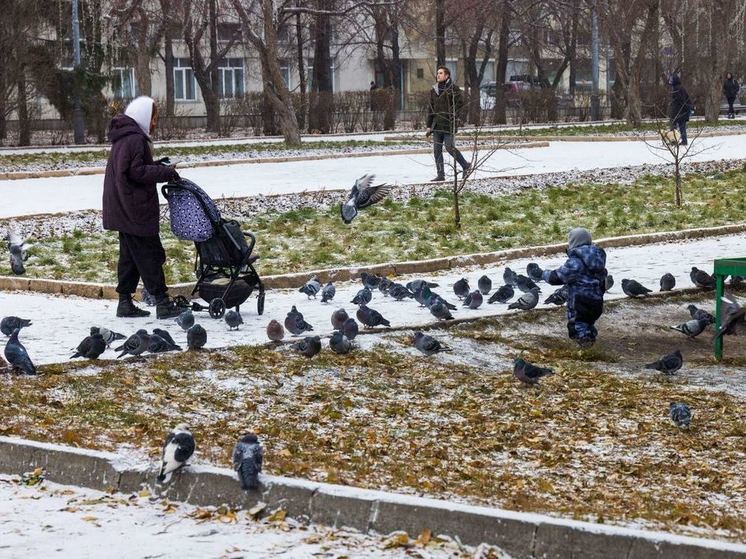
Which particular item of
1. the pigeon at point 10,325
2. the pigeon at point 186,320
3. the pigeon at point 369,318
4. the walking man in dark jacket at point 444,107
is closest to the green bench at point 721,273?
the pigeon at point 369,318

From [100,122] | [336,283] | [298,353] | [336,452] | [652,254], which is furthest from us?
[100,122]

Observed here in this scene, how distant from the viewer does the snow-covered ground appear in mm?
9977

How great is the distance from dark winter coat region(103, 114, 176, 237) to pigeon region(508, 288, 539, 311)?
2761 millimetres

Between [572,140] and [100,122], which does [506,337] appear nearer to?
[572,140]

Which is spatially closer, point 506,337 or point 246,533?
point 246,533

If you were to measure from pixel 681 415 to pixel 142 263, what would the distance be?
4.94m

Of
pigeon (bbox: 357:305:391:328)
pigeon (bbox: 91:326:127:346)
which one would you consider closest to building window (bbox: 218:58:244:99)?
pigeon (bbox: 357:305:391:328)

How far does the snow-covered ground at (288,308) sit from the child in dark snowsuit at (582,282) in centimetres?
96

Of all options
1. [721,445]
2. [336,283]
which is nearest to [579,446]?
[721,445]

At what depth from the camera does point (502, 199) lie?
19.0 meters

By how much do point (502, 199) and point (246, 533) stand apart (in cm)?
1379

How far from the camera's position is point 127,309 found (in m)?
10.9

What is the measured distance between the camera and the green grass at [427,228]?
13703mm

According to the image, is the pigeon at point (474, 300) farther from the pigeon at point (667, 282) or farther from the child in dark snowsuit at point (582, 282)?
the pigeon at point (667, 282)
